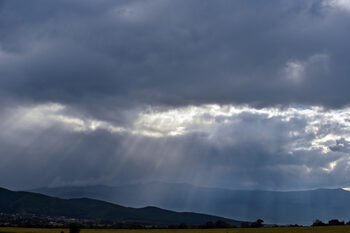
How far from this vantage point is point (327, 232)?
96375 mm

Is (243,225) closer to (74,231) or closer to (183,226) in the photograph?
(183,226)

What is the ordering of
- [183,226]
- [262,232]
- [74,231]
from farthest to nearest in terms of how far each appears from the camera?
[183,226], [262,232], [74,231]

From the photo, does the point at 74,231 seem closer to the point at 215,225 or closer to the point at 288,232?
the point at 288,232

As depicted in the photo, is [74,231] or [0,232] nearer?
[74,231]

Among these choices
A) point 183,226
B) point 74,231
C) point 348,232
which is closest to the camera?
point 74,231

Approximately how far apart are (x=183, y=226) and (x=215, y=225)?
13545 millimetres

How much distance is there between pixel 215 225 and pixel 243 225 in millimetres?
11165

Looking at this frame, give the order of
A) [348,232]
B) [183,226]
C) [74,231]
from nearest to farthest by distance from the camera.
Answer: [74,231] < [348,232] < [183,226]

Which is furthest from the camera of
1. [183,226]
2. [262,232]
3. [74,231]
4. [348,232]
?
[183,226]

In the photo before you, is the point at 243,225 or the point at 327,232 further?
the point at 243,225

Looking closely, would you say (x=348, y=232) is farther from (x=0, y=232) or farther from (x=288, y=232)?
(x=0, y=232)

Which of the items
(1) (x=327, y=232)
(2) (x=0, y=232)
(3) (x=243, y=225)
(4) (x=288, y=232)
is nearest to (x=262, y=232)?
(4) (x=288, y=232)

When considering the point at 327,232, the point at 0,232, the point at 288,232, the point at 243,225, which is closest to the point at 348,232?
the point at 327,232

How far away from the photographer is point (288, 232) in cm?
9662
